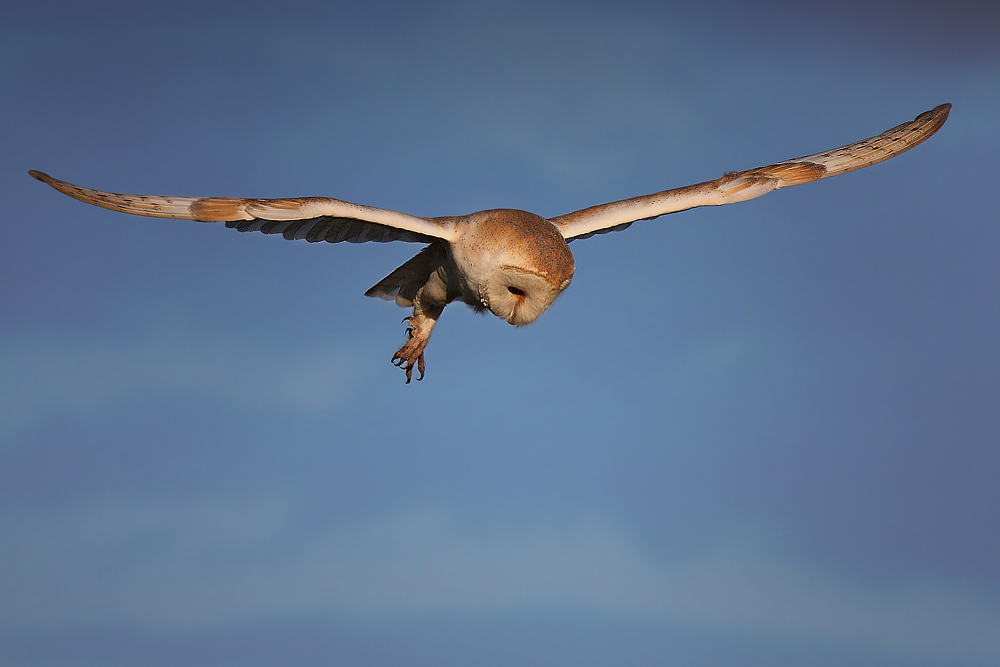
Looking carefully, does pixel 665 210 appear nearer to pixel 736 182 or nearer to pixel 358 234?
pixel 736 182

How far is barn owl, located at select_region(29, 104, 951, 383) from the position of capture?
6.33 metres

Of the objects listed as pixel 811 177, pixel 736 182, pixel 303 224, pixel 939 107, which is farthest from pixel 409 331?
pixel 939 107

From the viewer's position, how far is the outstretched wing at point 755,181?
736 cm

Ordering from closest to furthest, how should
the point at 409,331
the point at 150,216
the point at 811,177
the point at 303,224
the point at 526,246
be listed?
1. the point at 526,246
2. the point at 150,216
3. the point at 303,224
4. the point at 811,177
5. the point at 409,331

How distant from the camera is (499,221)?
6.45 metres

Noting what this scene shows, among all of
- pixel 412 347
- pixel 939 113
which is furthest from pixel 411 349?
pixel 939 113

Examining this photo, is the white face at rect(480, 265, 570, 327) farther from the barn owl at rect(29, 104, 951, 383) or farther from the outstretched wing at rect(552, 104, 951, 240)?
the outstretched wing at rect(552, 104, 951, 240)

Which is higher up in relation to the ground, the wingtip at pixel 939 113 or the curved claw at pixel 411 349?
the wingtip at pixel 939 113

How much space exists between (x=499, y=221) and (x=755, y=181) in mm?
2561

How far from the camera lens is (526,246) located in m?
6.22

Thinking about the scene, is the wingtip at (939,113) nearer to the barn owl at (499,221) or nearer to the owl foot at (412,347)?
the barn owl at (499,221)

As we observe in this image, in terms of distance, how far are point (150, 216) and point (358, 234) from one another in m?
1.57

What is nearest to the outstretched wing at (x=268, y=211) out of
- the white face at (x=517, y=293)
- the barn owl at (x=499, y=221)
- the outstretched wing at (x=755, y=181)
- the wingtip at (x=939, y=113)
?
the barn owl at (x=499, y=221)

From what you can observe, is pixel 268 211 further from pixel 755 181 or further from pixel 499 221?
pixel 755 181
